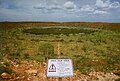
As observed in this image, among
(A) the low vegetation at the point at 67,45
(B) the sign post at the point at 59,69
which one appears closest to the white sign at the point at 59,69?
(B) the sign post at the point at 59,69

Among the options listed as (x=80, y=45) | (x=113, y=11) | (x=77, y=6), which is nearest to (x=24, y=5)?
(x=77, y=6)

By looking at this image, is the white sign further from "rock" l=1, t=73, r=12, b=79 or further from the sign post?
"rock" l=1, t=73, r=12, b=79

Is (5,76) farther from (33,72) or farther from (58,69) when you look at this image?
(58,69)

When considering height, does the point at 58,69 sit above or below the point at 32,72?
above

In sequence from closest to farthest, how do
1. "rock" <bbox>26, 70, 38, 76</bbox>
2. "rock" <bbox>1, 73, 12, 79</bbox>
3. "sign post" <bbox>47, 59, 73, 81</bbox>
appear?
"sign post" <bbox>47, 59, 73, 81</bbox> → "rock" <bbox>1, 73, 12, 79</bbox> → "rock" <bbox>26, 70, 38, 76</bbox>

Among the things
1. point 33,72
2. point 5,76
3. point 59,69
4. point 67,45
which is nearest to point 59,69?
point 59,69

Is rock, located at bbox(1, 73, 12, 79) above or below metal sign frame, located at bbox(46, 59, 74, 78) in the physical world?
below

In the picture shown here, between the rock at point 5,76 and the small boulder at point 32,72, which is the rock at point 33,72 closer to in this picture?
the small boulder at point 32,72

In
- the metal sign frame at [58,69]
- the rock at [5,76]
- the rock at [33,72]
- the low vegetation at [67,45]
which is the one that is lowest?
the rock at [5,76]

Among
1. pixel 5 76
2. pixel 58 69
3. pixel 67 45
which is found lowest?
pixel 5 76

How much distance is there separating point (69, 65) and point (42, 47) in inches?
42.3

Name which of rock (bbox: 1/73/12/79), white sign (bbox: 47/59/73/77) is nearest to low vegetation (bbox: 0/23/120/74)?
rock (bbox: 1/73/12/79)

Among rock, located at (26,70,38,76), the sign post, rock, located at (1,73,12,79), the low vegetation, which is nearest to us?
the sign post

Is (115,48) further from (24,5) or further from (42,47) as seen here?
(24,5)
